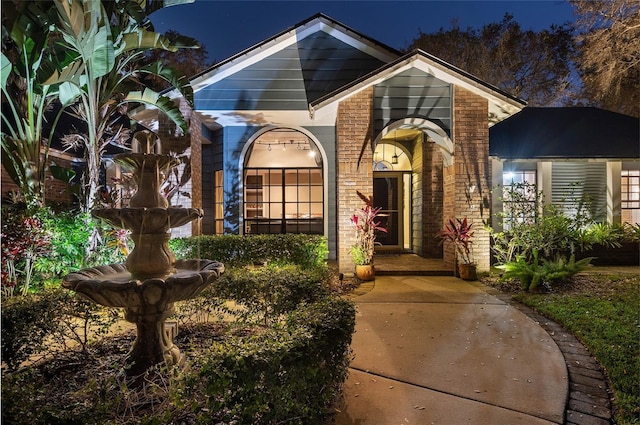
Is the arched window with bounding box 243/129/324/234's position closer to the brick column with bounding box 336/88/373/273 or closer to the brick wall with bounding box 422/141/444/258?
the brick column with bounding box 336/88/373/273

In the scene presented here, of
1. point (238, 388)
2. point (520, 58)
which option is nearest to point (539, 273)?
point (238, 388)

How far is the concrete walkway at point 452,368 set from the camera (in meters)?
2.99

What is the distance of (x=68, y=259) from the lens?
6.52 metres

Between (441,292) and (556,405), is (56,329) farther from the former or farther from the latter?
(441,292)

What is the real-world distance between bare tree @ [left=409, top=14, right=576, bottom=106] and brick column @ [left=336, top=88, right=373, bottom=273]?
619 inches

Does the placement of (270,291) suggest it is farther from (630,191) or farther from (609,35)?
(609,35)

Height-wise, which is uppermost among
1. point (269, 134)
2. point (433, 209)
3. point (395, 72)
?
point (395, 72)

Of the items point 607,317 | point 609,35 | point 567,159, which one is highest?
point 609,35

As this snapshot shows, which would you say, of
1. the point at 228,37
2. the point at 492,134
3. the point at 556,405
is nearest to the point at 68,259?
the point at 556,405

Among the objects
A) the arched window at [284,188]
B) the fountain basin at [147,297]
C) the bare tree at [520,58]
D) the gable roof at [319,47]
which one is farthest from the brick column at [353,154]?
the bare tree at [520,58]

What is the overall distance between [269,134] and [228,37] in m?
37.0

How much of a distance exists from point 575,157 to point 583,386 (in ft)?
34.0

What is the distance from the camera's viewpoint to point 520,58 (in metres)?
22.0

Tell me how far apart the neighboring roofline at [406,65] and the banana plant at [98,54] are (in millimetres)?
3298
